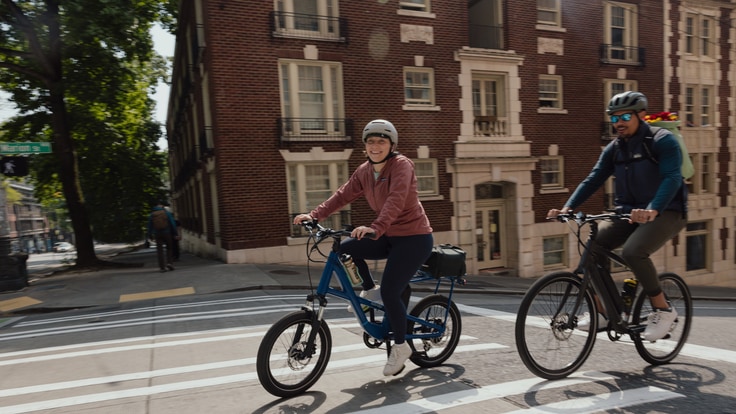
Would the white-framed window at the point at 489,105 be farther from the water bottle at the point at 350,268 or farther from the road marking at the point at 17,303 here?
the water bottle at the point at 350,268

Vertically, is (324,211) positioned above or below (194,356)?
above

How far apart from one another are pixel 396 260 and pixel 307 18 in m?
12.8

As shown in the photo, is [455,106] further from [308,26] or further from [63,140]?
[63,140]

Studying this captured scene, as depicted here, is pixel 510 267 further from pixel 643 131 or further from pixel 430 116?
pixel 643 131

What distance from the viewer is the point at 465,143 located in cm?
1655

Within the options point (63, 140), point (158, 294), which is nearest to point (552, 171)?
point (158, 294)

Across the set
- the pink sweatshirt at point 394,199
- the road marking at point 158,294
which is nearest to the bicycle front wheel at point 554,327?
the pink sweatshirt at point 394,199

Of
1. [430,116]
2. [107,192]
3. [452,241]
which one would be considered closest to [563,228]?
[452,241]

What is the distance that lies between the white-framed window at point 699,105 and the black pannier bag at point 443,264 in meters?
22.6

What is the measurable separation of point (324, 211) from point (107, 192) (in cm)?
2574

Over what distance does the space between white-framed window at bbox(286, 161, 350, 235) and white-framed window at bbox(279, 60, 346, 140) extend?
0.96 meters

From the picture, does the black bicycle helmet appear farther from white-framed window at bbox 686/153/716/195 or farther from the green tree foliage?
white-framed window at bbox 686/153/716/195

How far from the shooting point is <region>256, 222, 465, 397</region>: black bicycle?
11.0 feet

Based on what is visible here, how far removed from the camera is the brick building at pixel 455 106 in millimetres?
13930
